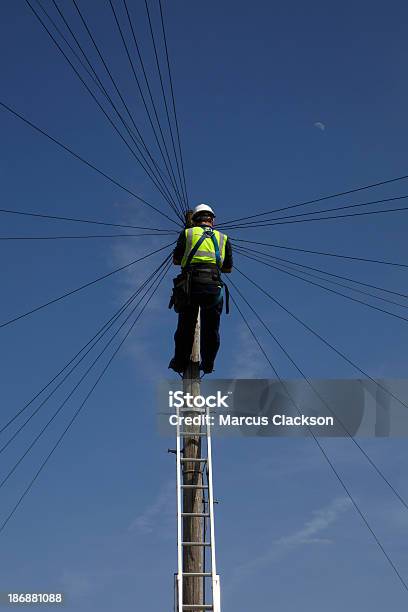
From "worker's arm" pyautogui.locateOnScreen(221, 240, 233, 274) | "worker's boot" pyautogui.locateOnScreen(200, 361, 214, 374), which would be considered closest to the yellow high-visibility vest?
"worker's arm" pyautogui.locateOnScreen(221, 240, 233, 274)

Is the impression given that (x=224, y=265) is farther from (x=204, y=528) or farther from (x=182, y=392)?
(x=204, y=528)

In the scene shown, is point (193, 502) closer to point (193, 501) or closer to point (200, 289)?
point (193, 501)

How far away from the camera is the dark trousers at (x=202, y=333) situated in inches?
380

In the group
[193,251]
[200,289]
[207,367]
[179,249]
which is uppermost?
[179,249]

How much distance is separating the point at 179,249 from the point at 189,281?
0.52 meters

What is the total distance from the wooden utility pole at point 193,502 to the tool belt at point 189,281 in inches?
22.3

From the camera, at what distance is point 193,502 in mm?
8984

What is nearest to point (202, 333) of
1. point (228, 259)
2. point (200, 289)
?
point (200, 289)

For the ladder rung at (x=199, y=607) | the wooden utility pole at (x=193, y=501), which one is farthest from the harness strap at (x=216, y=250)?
the ladder rung at (x=199, y=607)

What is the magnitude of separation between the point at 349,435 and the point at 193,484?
12.3 feet

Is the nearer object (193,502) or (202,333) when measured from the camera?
(193,502)

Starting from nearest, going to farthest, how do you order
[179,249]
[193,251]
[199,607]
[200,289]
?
1. [199,607]
2. [200,289]
3. [193,251]
4. [179,249]

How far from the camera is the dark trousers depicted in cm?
966

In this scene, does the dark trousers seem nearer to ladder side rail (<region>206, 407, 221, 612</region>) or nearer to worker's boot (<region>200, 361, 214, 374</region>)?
worker's boot (<region>200, 361, 214, 374</region>)
